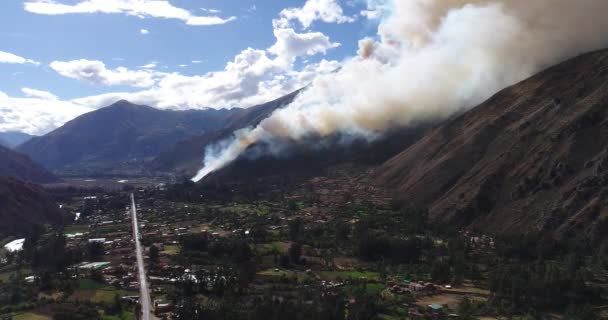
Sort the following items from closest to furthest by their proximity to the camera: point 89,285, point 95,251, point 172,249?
point 89,285 < point 95,251 < point 172,249

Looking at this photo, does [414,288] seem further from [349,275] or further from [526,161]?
[526,161]

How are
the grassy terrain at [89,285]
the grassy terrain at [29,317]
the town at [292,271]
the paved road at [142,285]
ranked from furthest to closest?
1. the grassy terrain at [89,285]
2. the paved road at [142,285]
3. the town at [292,271]
4. the grassy terrain at [29,317]

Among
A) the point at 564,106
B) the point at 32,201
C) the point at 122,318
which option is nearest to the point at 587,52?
the point at 564,106

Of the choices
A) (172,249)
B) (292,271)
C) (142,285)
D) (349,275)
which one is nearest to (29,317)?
(142,285)

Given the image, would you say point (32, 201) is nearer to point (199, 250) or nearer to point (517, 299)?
point (199, 250)

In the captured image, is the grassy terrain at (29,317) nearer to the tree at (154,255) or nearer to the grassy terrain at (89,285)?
the grassy terrain at (89,285)

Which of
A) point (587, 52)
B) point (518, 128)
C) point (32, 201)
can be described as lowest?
point (32, 201)

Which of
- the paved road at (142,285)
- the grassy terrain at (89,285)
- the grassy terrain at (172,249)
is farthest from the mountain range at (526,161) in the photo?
the grassy terrain at (89,285)
